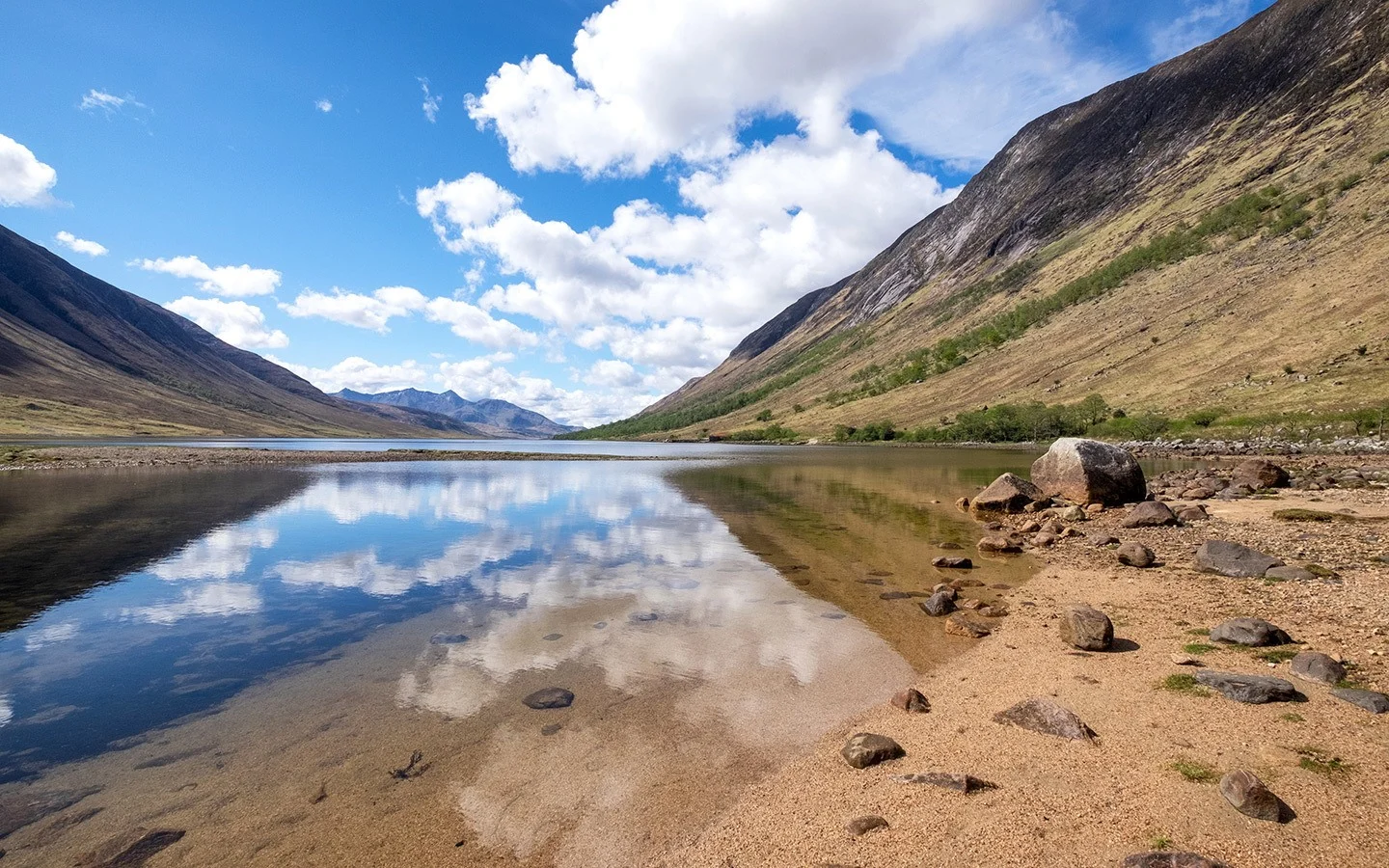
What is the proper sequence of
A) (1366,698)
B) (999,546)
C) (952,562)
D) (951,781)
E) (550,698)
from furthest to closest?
1. (999,546)
2. (952,562)
3. (550,698)
4. (1366,698)
5. (951,781)

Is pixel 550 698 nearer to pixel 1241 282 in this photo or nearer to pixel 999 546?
pixel 999 546

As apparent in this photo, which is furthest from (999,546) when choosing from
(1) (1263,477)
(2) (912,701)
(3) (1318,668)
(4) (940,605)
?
(1) (1263,477)

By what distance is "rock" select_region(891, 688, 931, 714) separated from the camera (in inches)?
403

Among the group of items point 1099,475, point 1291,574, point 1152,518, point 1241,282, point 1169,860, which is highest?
point 1241,282

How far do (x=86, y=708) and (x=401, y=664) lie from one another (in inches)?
198

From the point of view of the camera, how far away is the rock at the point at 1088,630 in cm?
1231

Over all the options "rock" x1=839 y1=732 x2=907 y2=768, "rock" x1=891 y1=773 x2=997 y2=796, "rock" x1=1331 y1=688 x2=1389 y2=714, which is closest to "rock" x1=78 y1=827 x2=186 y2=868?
"rock" x1=839 y1=732 x2=907 y2=768

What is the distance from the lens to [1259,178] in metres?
149

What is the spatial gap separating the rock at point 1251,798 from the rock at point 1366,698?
358 centimetres

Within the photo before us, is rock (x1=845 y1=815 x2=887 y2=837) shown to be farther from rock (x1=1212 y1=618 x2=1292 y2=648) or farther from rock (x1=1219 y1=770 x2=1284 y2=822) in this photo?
rock (x1=1212 y1=618 x2=1292 y2=648)

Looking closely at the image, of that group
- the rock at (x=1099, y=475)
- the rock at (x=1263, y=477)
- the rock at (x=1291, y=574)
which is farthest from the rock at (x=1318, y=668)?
the rock at (x=1263, y=477)

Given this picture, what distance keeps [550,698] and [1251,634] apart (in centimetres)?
1323

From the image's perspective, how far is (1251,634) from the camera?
11633 millimetres

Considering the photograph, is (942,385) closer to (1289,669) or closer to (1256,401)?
(1256,401)
